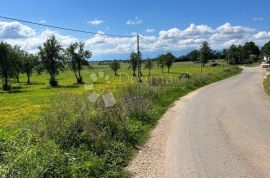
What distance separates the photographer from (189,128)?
607 inches

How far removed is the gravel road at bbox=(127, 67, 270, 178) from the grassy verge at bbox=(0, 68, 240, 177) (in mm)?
680

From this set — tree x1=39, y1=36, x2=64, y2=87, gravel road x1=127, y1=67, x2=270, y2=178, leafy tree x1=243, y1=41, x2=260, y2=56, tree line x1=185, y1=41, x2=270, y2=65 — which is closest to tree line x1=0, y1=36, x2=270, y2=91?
tree x1=39, y1=36, x2=64, y2=87

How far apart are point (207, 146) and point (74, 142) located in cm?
433

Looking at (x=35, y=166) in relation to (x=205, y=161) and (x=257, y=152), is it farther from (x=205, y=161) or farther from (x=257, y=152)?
(x=257, y=152)

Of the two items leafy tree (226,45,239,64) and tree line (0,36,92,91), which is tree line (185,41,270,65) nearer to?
leafy tree (226,45,239,64)

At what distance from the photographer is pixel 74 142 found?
1053 cm

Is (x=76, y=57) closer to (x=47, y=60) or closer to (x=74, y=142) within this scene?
(x=47, y=60)

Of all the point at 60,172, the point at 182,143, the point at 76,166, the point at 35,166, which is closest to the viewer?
the point at 35,166

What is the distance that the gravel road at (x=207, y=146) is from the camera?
9.55m

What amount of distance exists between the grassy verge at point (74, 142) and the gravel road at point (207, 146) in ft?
2.23

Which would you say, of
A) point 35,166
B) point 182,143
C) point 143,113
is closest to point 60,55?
point 143,113

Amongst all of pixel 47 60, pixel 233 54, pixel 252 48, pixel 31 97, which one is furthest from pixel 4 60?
pixel 252 48

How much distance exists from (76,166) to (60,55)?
61.3m

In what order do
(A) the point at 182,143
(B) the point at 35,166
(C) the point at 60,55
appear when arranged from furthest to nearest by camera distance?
1. (C) the point at 60,55
2. (A) the point at 182,143
3. (B) the point at 35,166
